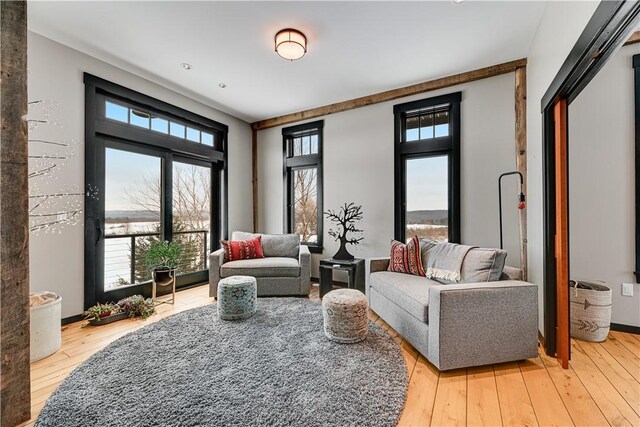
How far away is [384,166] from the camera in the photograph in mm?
4090

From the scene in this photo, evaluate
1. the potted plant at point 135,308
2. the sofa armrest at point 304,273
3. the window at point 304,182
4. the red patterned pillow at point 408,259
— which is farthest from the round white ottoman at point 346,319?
the window at point 304,182

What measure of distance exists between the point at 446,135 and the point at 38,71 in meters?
4.49

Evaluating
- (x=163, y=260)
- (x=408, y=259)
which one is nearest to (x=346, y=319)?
(x=408, y=259)

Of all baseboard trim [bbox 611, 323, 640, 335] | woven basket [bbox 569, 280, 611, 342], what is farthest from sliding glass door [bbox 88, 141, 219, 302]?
baseboard trim [bbox 611, 323, 640, 335]

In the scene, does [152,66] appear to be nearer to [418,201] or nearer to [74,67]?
[74,67]

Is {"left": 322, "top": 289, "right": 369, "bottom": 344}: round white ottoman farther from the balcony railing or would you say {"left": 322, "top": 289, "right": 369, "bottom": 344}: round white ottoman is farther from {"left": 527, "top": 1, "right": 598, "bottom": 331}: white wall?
the balcony railing

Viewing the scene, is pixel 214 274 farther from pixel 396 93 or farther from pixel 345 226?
pixel 396 93

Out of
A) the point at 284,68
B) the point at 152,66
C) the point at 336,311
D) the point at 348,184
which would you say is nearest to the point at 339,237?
the point at 348,184

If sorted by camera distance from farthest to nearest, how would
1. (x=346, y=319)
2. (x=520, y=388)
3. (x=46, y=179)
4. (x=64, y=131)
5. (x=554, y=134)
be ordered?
(x=64, y=131) → (x=46, y=179) → (x=346, y=319) → (x=554, y=134) → (x=520, y=388)

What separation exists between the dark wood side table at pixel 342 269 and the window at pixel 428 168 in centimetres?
76

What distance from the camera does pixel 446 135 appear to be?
12.2 ft

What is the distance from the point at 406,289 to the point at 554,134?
1.70 metres

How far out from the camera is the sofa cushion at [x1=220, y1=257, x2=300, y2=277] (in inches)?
144

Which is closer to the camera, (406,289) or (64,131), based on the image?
(406,289)
